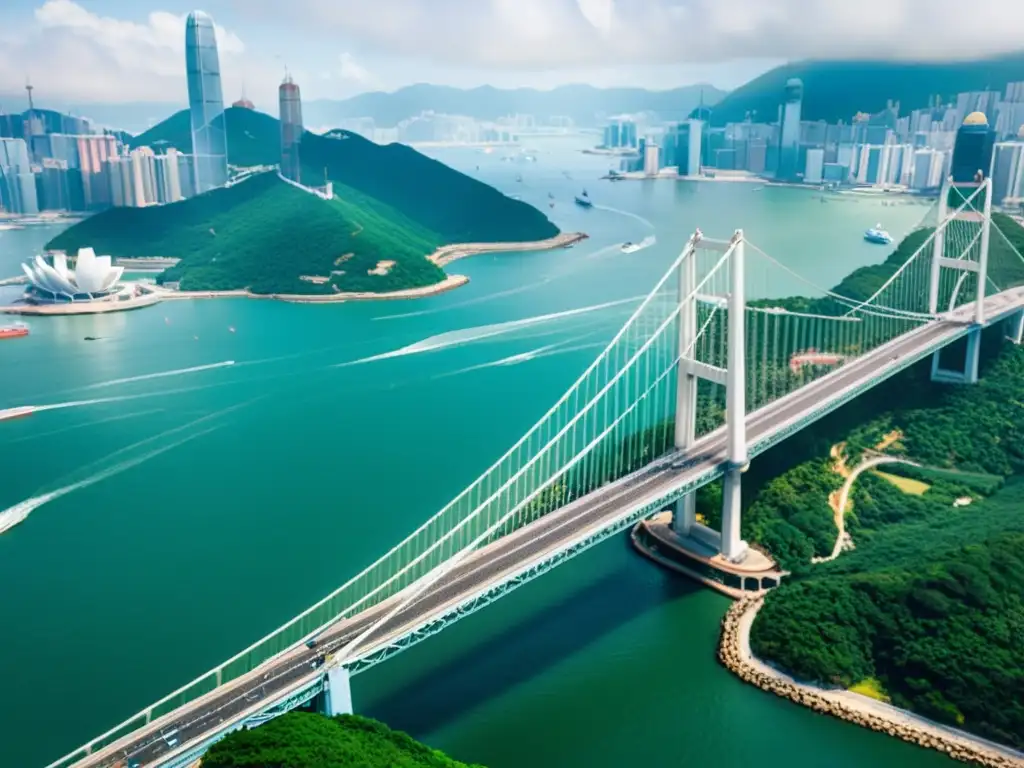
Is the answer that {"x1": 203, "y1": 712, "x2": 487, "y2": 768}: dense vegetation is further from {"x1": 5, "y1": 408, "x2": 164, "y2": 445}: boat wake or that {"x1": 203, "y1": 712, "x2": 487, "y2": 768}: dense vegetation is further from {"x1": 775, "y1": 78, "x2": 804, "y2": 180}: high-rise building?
{"x1": 775, "y1": 78, "x2": 804, "y2": 180}: high-rise building

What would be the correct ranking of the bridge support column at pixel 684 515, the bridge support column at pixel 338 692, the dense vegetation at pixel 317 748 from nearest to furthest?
the dense vegetation at pixel 317 748, the bridge support column at pixel 338 692, the bridge support column at pixel 684 515

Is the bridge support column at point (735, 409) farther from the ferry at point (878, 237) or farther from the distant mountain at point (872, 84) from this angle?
the distant mountain at point (872, 84)

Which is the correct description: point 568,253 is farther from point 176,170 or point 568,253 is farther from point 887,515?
point 887,515

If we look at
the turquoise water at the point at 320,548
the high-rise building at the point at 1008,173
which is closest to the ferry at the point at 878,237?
the high-rise building at the point at 1008,173

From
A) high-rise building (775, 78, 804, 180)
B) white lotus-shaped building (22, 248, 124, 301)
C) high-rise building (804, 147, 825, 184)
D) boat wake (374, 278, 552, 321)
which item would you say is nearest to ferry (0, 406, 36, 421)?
boat wake (374, 278, 552, 321)

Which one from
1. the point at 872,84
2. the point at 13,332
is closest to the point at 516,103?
the point at 872,84

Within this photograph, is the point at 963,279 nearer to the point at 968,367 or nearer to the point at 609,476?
the point at 968,367
